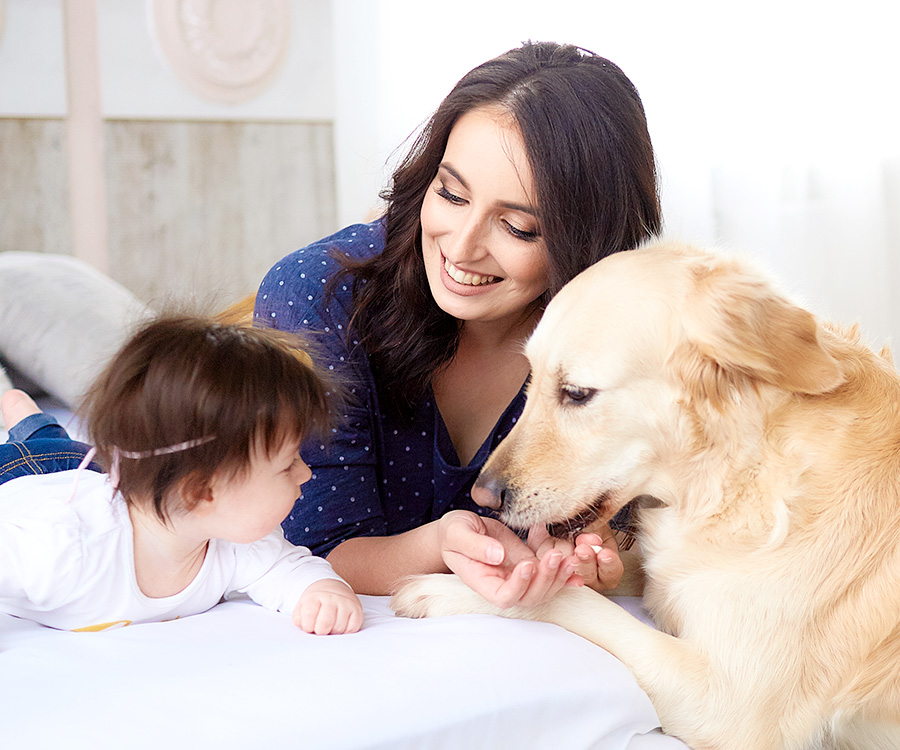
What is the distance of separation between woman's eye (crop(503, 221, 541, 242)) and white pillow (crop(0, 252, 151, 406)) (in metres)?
1.46

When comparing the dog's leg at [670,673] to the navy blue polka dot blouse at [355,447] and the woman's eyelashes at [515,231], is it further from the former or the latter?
the woman's eyelashes at [515,231]

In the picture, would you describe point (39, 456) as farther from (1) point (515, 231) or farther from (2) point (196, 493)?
(1) point (515, 231)

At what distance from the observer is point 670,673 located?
1.02 meters

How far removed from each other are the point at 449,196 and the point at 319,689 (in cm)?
81

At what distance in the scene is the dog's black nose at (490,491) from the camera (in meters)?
1.18

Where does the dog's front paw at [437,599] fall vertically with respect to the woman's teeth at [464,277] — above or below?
below

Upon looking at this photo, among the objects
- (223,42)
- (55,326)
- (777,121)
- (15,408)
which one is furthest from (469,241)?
(223,42)

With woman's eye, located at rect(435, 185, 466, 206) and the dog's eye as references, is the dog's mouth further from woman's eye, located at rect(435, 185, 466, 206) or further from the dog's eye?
woman's eye, located at rect(435, 185, 466, 206)

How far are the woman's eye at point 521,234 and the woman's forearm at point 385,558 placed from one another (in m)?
0.47

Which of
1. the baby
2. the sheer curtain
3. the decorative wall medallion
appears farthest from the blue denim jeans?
the decorative wall medallion

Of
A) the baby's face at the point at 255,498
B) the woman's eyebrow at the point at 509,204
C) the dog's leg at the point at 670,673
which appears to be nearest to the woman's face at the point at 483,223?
the woman's eyebrow at the point at 509,204

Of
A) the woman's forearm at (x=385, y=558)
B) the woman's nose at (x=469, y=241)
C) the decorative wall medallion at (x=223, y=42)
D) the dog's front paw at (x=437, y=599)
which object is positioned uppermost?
the decorative wall medallion at (x=223, y=42)

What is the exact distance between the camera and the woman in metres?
1.32

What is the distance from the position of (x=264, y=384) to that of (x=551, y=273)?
1.69 ft
